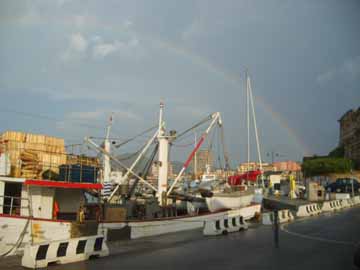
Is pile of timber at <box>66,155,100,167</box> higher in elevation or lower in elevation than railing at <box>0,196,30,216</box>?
higher

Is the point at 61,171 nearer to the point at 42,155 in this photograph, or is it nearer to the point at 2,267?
the point at 42,155

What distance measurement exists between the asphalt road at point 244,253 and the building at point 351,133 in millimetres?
85422

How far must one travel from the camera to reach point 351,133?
110 m

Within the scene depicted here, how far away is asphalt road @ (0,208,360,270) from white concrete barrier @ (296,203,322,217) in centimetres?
1048

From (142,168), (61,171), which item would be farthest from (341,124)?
(61,171)

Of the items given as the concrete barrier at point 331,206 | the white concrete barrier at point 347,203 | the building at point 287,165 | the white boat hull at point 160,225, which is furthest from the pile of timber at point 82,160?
the building at point 287,165

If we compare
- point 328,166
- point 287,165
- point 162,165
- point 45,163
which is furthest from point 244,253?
point 287,165

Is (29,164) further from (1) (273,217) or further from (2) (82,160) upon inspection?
(1) (273,217)

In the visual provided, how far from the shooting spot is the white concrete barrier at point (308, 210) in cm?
3005

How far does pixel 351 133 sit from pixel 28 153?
10828cm

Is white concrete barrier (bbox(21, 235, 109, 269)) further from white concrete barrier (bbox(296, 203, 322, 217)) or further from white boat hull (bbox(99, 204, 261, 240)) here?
white concrete barrier (bbox(296, 203, 322, 217))

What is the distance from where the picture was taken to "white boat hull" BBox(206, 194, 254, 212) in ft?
94.6

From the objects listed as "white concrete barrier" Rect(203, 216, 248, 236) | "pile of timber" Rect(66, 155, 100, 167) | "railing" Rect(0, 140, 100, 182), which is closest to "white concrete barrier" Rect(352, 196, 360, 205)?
"white concrete barrier" Rect(203, 216, 248, 236)

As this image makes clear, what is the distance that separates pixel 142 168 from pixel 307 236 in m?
15.9
